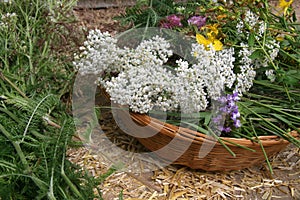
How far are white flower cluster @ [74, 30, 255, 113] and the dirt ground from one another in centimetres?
26

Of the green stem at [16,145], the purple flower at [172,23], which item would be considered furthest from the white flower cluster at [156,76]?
the green stem at [16,145]

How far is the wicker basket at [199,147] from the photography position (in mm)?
1271

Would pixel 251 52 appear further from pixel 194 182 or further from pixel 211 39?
pixel 194 182

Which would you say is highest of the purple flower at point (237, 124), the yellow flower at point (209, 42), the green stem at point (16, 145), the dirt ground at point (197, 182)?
the yellow flower at point (209, 42)

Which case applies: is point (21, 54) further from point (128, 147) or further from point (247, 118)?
point (247, 118)

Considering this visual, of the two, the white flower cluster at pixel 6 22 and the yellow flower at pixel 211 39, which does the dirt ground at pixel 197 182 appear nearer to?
the yellow flower at pixel 211 39

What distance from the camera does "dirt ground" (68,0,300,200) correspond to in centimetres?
139

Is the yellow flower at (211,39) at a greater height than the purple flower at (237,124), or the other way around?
the yellow flower at (211,39)

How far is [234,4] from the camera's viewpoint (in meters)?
1.55

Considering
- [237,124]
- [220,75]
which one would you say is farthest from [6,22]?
[237,124]

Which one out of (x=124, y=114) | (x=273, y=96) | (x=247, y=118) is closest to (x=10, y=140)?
(x=124, y=114)

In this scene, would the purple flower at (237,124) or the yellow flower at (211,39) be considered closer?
the purple flower at (237,124)

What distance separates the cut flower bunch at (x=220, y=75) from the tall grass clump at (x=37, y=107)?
0.72ft

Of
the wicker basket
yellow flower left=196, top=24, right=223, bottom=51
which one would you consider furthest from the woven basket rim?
yellow flower left=196, top=24, right=223, bottom=51
